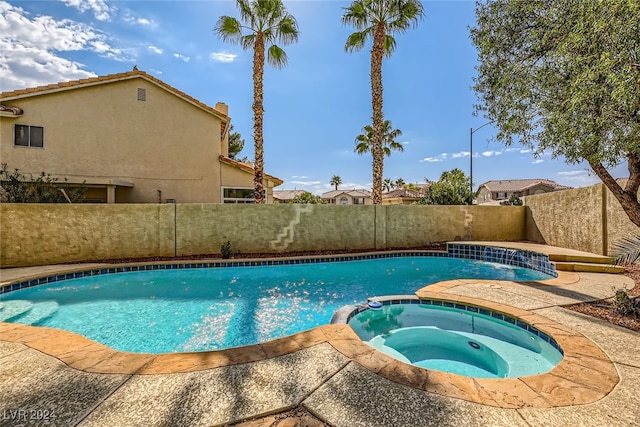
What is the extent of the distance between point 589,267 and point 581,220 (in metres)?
3.00

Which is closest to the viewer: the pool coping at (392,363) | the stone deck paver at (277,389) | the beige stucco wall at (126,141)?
the stone deck paver at (277,389)

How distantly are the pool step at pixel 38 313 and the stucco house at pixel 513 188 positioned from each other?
174 ft

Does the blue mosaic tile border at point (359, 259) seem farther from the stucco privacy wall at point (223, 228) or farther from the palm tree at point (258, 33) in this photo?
the palm tree at point (258, 33)

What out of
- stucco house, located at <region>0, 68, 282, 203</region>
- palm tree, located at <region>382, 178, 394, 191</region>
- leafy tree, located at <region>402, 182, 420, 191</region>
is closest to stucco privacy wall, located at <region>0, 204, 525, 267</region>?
stucco house, located at <region>0, 68, 282, 203</region>

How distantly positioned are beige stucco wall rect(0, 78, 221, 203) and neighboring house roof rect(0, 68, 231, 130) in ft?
0.71

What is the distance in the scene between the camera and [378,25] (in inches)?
552

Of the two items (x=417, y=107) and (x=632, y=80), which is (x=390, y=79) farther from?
(x=632, y=80)

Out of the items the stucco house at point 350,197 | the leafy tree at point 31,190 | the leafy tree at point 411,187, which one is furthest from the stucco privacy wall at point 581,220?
the stucco house at point 350,197

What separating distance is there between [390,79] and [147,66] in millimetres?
12625

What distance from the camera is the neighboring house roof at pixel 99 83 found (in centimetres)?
1268

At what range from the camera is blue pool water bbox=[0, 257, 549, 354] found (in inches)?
206

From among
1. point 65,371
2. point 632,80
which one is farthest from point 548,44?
point 65,371

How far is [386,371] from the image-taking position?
3037mm

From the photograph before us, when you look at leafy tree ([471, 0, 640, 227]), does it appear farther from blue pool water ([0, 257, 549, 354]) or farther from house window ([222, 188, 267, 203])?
house window ([222, 188, 267, 203])
